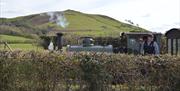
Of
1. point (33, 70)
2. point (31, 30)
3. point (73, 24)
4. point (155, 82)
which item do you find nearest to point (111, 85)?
point (155, 82)

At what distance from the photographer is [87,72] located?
416 inches

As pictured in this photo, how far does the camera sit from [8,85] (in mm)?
10930

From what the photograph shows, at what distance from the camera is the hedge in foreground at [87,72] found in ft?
34.8

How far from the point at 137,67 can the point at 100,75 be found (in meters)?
0.90

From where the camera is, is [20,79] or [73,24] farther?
[73,24]

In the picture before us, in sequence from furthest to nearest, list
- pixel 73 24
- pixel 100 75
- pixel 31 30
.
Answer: pixel 73 24
pixel 31 30
pixel 100 75

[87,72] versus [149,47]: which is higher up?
[149,47]

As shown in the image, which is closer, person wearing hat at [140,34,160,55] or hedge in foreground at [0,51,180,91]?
hedge in foreground at [0,51,180,91]

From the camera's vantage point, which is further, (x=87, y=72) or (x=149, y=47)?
(x=149, y=47)

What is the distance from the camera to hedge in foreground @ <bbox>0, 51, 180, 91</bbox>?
1061cm

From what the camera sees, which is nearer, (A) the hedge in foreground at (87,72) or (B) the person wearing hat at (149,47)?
(A) the hedge in foreground at (87,72)

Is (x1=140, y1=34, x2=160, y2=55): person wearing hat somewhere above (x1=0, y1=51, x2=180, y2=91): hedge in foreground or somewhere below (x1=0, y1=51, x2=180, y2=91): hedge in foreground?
above

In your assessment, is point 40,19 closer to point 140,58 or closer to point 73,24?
point 73,24

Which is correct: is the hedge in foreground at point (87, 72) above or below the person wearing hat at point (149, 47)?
below
